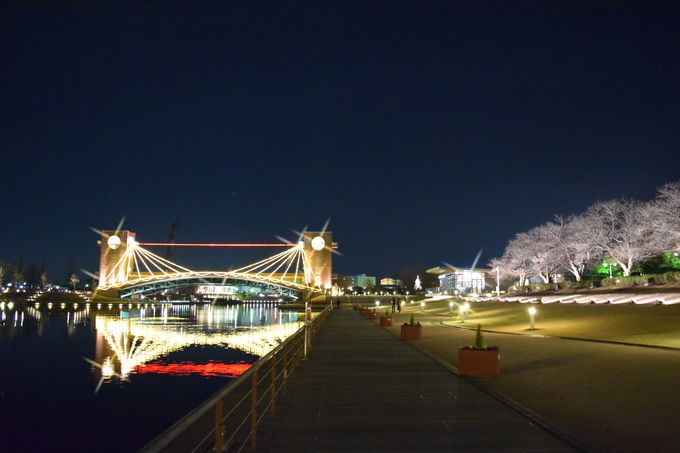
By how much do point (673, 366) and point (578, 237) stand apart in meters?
54.8

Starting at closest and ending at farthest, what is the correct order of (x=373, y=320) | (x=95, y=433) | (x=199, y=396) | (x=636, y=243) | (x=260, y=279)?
(x=95, y=433) < (x=199, y=396) < (x=373, y=320) < (x=636, y=243) < (x=260, y=279)

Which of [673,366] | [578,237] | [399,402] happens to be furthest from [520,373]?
[578,237]

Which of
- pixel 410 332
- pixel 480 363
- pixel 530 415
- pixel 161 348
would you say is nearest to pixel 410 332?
pixel 410 332

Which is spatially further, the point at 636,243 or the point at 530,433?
the point at 636,243

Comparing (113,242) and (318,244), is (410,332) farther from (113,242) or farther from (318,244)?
(113,242)

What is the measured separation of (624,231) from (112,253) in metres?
104

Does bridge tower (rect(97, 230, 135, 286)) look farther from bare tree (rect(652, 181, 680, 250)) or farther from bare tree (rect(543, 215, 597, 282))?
bare tree (rect(652, 181, 680, 250))

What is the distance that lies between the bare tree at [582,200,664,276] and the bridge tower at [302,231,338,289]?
5310 centimetres

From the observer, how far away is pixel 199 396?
19.1 meters

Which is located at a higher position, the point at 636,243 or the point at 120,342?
the point at 636,243

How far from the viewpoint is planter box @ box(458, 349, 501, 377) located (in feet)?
40.8

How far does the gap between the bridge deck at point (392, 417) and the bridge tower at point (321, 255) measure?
94.4 meters

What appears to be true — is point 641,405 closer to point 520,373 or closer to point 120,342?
point 520,373

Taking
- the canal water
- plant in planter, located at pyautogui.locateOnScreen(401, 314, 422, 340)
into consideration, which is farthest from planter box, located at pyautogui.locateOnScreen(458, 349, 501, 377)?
plant in planter, located at pyautogui.locateOnScreen(401, 314, 422, 340)
